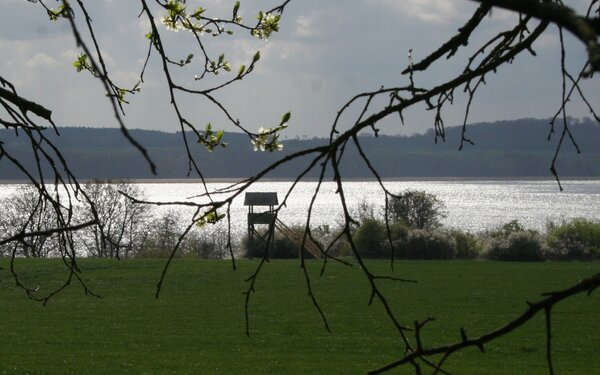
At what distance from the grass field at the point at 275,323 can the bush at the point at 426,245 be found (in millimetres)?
5883

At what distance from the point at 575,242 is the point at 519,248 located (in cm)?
272

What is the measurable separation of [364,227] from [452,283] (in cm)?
1123

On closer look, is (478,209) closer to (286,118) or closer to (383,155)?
(383,155)

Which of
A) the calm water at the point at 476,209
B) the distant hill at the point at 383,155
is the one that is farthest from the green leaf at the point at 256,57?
the distant hill at the point at 383,155

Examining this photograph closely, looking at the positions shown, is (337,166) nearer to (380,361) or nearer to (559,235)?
(380,361)

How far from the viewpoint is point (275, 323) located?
16.8 meters

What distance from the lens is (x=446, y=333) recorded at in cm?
1548

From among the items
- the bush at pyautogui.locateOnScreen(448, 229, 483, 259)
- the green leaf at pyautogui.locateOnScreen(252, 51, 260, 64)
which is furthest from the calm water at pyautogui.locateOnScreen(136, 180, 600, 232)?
the green leaf at pyautogui.locateOnScreen(252, 51, 260, 64)

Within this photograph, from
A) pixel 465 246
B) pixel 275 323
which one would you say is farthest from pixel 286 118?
pixel 465 246

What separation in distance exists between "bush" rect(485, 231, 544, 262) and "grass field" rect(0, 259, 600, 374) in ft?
16.9

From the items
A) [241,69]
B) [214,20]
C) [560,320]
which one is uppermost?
[214,20]

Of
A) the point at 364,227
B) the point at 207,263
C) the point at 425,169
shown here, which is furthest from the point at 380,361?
the point at 425,169

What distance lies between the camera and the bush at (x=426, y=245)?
34.2 metres

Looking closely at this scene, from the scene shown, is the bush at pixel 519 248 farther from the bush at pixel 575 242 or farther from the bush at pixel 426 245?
the bush at pixel 426 245
